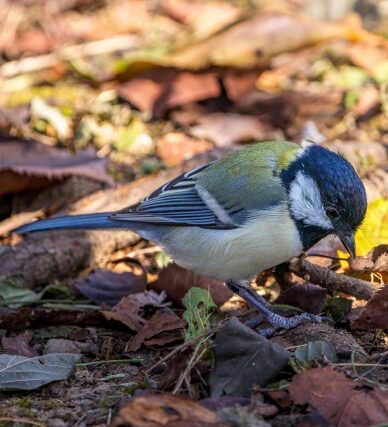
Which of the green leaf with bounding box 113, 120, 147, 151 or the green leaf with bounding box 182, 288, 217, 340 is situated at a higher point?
the green leaf with bounding box 182, 288, 217, 340

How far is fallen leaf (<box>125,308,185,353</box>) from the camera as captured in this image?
2.92 metres

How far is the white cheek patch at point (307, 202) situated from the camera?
2957mm

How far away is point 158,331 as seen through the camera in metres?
2.95

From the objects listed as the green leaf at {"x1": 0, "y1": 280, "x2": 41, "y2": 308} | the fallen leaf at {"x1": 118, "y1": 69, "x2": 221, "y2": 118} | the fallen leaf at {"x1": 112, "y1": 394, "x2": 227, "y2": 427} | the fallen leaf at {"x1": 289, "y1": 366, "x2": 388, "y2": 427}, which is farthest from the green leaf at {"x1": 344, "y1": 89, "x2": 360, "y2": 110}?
the fallen leaf at {"x1": 112, "y1": 394, "x2": 227, "y2": 427}

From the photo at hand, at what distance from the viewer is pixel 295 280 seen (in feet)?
11.1

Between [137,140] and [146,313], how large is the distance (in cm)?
186

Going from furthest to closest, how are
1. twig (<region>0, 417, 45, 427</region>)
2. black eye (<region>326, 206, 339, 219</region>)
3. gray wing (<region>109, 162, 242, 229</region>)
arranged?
gray wing (<region>109, 162, 242, 229</region>) → black eye (<region>326, 206, 339, 219</region>) → twig (<region>0, 417, 45, 427</region>)

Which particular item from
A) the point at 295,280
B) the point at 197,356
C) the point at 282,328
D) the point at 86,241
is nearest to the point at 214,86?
the point at 86,241

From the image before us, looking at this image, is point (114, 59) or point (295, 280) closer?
point (295, 280)

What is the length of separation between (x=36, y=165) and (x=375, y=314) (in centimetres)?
217

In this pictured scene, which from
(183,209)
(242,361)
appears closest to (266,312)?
(183,209)

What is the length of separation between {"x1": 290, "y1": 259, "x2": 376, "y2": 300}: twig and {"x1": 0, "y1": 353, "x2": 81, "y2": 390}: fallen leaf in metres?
1.02

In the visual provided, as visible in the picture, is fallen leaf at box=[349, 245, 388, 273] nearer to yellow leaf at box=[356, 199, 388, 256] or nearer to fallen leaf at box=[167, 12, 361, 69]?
yellow leaf at box=[356, 199, 388, 256]

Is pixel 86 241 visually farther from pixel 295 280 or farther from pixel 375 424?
pixel 375 424
